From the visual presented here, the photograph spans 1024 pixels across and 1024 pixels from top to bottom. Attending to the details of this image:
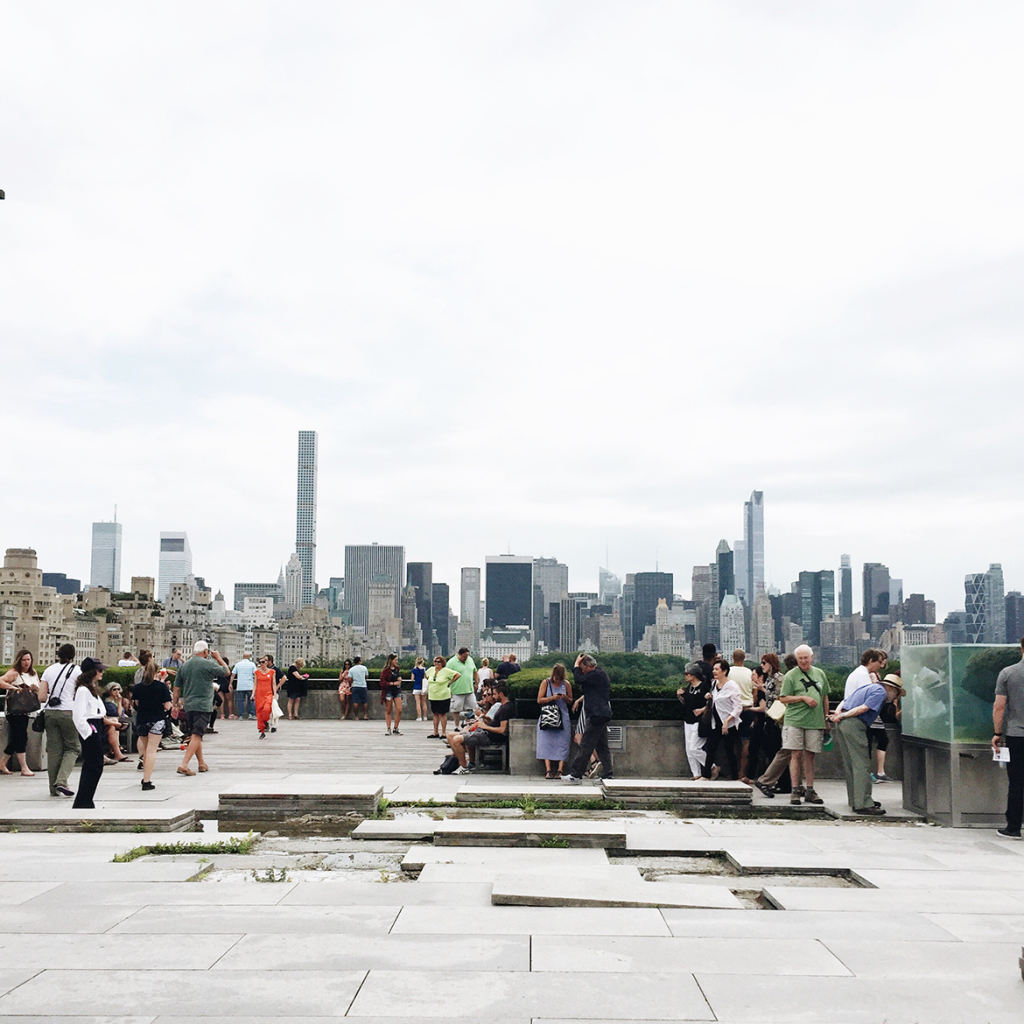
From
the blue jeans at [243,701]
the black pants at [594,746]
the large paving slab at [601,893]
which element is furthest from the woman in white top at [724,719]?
the blue jeans at [243,701]

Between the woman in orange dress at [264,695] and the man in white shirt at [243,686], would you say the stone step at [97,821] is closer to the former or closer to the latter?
the woman in orange dress at [264,695]

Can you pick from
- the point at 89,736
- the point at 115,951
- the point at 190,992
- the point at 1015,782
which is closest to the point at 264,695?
the point at 89,736

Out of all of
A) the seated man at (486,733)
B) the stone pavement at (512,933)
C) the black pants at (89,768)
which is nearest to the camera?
the stone pavement at (512,933)

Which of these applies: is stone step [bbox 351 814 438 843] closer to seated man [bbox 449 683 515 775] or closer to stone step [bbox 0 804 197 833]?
stone step [bbox 0 804 197 833]

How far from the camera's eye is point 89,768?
1080 cm

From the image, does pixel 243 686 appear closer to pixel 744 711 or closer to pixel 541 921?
pixel 744 711

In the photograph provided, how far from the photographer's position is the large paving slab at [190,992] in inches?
189

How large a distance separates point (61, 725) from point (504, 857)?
5.95m

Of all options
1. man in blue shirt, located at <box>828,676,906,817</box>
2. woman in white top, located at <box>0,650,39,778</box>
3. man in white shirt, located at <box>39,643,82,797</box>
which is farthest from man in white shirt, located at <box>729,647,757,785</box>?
woman in white top, located at <box>0,650,39,778</box>

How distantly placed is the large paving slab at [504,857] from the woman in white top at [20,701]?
21.8 feet

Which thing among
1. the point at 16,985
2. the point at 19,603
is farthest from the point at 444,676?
the point at 19,603

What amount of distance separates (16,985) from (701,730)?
9.44 m

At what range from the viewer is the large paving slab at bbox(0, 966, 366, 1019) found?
15.7 feet

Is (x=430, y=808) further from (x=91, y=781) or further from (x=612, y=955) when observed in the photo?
(x=612, y=955)
